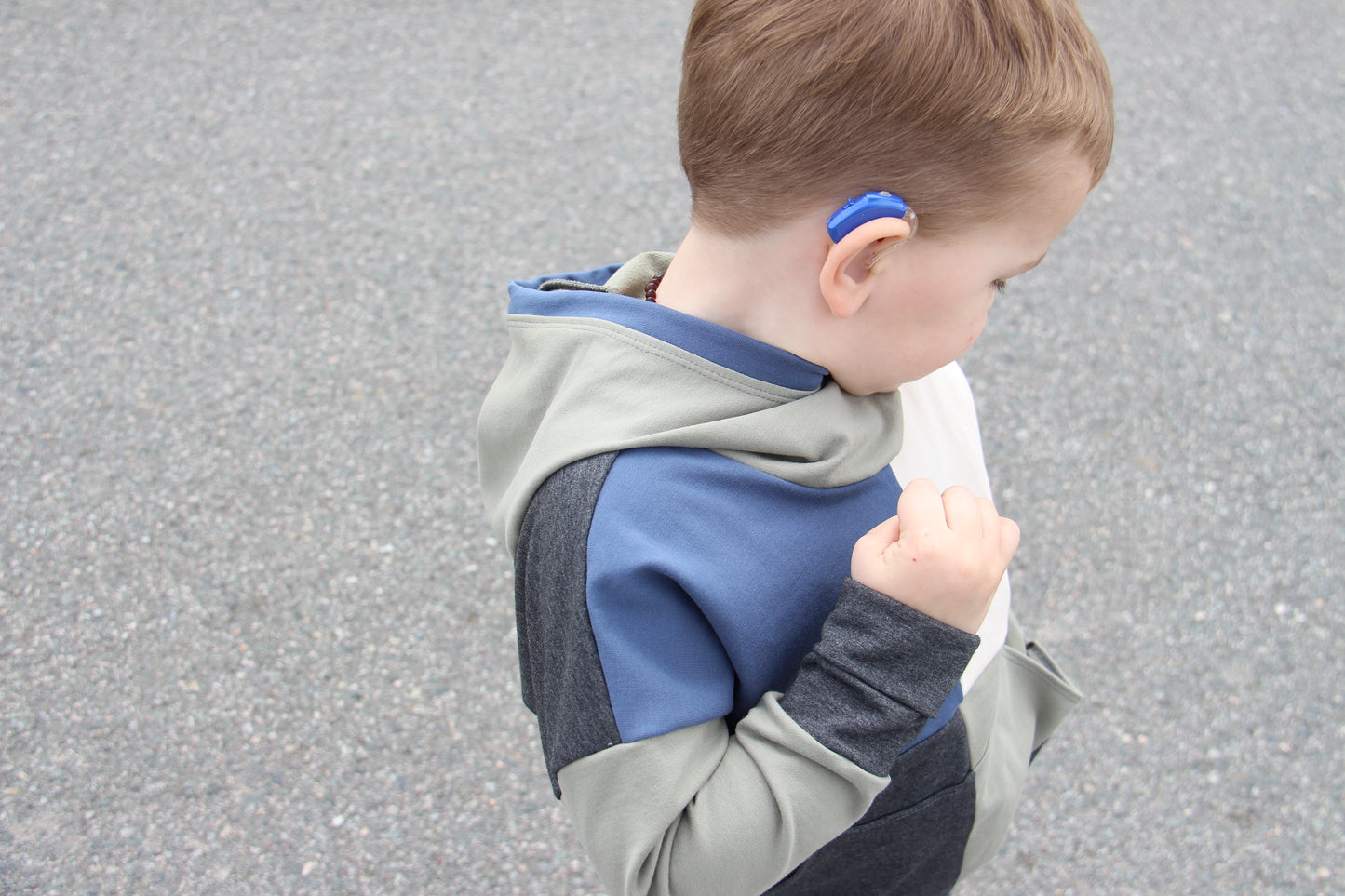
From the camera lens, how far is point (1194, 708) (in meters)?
2.11

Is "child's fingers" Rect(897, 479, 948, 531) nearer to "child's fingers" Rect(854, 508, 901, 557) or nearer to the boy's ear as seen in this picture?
"child's fingers" Rect(854, 508, 901, 557)

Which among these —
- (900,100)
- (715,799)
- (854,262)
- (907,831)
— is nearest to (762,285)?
(854,262)

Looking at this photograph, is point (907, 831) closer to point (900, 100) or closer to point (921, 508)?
point (921, 508)

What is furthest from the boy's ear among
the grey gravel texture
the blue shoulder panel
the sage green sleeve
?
the grey gravel texture

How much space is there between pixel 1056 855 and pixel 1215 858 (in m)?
0.30

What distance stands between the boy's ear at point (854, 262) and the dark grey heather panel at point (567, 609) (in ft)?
0.76

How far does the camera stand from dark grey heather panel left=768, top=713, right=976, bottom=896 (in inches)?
41.1

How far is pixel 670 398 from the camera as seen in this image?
87 centimetres

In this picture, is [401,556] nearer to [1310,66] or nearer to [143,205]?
[143,205]

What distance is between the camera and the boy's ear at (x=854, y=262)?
0.81 meters

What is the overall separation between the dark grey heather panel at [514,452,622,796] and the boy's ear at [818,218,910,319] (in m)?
0.23

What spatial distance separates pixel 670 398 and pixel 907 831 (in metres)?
0.57

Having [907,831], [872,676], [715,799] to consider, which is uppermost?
[872,676]

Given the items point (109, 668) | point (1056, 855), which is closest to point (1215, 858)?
point (1056, 855)
